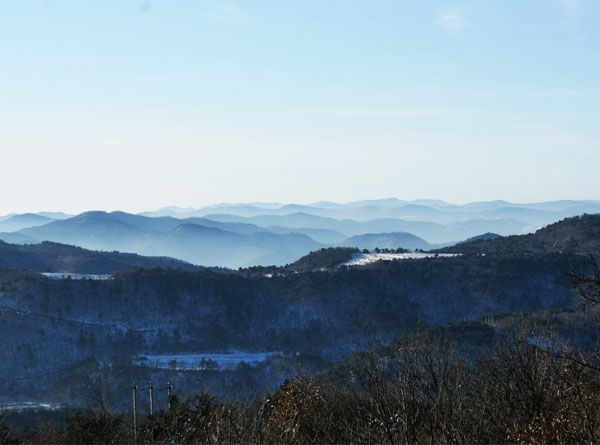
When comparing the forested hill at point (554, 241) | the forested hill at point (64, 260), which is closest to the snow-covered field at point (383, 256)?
the forested hill at point (554, 241)

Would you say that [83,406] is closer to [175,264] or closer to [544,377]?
[544,377]

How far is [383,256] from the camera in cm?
16350

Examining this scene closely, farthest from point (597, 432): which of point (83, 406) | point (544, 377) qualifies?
point (83, 406)

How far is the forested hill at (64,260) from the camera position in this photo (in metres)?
168

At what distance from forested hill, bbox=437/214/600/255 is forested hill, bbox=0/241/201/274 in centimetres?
5994

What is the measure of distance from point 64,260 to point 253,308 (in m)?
59.1

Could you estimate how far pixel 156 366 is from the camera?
374 feet

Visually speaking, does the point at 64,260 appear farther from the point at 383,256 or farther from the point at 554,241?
the point at 554,241

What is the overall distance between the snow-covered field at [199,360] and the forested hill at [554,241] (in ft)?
162

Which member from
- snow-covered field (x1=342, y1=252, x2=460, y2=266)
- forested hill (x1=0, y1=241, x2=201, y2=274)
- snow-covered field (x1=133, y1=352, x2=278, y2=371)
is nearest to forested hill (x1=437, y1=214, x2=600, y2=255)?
snow-covered field (x1=342, y1=252, x2=460, y2=266)

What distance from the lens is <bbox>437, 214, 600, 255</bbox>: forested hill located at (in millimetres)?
141375

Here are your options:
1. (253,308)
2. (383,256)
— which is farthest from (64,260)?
(383,256)

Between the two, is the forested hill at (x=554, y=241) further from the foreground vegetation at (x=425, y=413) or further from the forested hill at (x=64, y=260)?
the foreground vegetation at (x=425, y=413)

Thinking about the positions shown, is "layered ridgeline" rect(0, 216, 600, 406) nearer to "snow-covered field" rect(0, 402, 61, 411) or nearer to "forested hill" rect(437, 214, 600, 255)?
"forested hill" rect(437, 214, 600, 255)
